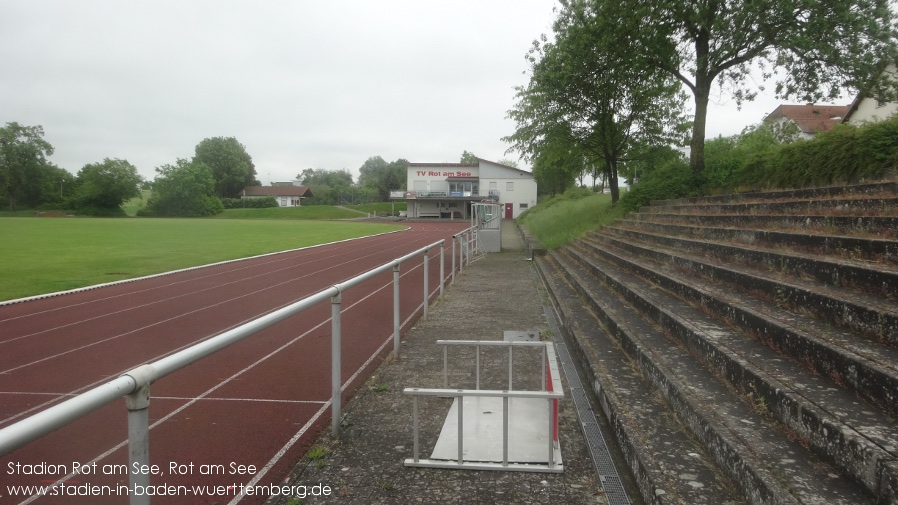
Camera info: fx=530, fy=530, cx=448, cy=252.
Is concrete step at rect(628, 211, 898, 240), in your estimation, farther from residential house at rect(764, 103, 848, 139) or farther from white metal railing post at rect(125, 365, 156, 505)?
residential house at rect(764, 103, 848, 139)

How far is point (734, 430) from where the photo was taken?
3004mm

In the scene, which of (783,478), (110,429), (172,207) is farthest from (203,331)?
(172,207)

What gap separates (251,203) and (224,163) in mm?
19431

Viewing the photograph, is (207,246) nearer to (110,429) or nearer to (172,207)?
(110,429)

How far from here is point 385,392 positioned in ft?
15.5

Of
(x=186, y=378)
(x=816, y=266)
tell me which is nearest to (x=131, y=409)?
(x=186, y=378)

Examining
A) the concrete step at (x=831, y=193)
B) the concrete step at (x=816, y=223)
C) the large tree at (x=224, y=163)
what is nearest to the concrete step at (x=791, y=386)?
the concrete step at (x=816, y=223)

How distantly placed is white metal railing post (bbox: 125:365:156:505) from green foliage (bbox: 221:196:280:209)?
89225 mm

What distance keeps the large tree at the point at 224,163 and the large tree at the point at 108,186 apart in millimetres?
21626

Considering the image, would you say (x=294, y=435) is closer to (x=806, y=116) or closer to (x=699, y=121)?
(x=699, y=121)

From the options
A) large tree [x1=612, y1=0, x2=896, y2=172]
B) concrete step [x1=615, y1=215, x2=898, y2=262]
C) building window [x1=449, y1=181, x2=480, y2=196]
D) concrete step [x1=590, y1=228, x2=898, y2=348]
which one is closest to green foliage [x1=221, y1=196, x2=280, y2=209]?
building window [x1=449, y1=181, x2=480, y2=196]

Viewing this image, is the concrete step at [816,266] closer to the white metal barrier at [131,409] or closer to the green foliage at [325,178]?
the white metal barrier at [131,409]

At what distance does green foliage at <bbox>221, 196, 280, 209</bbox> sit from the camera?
284 ft

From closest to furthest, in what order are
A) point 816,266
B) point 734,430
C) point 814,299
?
point 734,430
point 814,299
point 816,266
